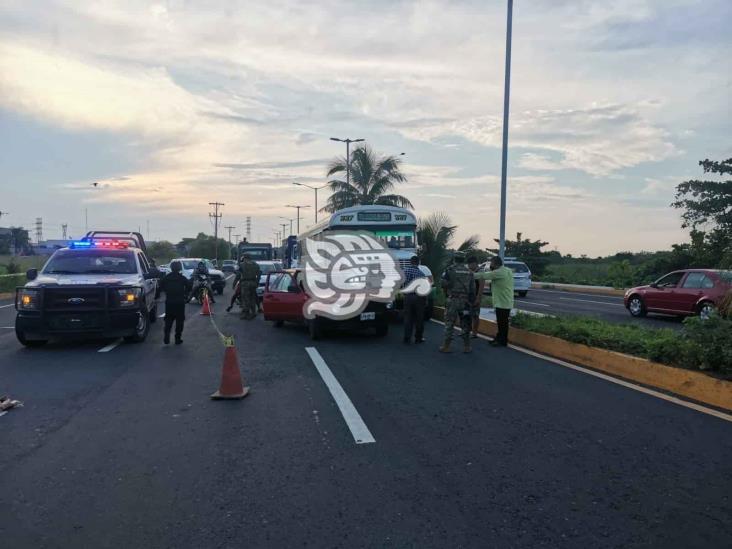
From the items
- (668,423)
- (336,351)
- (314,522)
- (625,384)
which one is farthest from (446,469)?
(336,351)

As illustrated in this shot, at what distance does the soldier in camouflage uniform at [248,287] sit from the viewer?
17.0 meters

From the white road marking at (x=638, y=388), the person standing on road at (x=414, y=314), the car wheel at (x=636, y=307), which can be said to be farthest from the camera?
the car wheel at (x=636, y=307)

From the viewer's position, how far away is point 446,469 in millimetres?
Answer: 4953

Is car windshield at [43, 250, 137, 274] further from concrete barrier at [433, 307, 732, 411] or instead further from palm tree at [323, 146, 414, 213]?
palm tree at [323, 146, 414, 213]

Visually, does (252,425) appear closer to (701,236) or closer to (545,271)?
(701,236)

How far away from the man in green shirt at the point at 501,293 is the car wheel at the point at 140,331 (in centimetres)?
650

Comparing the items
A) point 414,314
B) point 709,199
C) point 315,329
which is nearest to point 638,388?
point 414,314

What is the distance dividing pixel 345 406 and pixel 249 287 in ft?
35.2

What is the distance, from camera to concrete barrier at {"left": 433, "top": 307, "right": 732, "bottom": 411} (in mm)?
7012

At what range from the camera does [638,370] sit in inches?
327

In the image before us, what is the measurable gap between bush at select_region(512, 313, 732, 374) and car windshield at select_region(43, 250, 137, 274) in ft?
28.0

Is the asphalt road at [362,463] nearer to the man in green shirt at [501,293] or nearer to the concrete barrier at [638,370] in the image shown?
the concrete barrier at [638,370]

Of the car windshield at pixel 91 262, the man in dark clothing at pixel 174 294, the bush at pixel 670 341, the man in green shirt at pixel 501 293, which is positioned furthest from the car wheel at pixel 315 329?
the bush at pixel 670 341

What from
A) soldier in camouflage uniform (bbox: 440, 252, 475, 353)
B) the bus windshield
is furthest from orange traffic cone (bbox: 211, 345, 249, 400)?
the bus windshield
